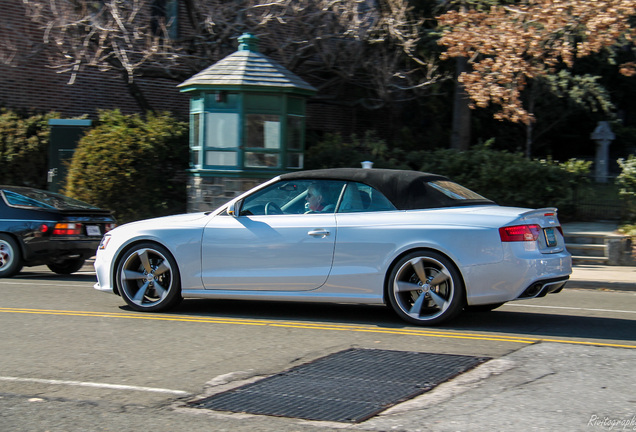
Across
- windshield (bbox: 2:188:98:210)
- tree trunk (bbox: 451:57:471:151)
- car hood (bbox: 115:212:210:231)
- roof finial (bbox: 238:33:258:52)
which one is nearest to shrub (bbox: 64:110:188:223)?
roof finial (bbox: 238:33:258:52)

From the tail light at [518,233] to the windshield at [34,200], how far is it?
24.3 ft

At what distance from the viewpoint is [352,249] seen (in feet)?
24.9

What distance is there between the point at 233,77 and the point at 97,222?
4510mm

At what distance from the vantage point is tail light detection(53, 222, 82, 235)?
1177 cm

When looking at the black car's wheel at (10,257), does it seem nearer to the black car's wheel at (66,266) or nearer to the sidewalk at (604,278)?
the black car's wheel at (66,266)

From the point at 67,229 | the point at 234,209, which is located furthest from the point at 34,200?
the point at 234,209

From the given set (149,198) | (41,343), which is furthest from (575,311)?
(149,198)

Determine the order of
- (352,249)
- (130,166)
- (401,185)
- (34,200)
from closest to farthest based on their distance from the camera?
(352,249), (401,185), (34,200), (130,166)

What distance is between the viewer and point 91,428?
452 cm

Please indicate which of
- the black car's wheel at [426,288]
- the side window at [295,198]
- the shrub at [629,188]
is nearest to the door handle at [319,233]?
the side window at [295,198]

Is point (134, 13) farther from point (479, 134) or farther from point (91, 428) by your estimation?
point (91, 428)

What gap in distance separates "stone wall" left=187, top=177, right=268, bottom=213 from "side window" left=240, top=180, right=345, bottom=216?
7079mm

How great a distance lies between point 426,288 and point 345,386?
2276 mm

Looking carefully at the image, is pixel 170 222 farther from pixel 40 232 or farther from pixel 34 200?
pixel 34 200
